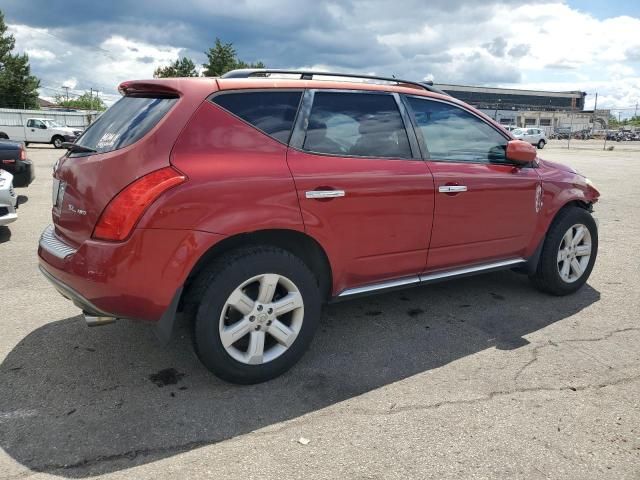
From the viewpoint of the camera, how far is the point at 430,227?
3643 millimetres

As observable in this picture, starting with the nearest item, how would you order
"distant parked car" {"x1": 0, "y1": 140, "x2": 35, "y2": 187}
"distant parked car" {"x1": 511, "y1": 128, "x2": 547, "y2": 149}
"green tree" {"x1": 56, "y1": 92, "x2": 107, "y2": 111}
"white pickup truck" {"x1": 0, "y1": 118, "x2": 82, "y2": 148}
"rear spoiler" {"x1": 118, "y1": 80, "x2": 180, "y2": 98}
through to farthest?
"rear spoiler" {"x1": 118, "y1": 80, "x2": 180, "y2": 98} < "distant parked car" {"x1": 0, "y1": 140, "x2": 35, "y2": 187} < "white pickup truck" {"x1": 0, "y1": 118, "x2": 82, "y2": 148} < "distant parked car" {"x1": 511, "y1": 128, "x2": 547, "y2": 149} < "green tree" {"x1": 56, "y1": 92, "x2": 107, "y2": 111}

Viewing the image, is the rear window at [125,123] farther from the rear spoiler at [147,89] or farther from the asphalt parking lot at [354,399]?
the asphalt parking lot at [354,399]

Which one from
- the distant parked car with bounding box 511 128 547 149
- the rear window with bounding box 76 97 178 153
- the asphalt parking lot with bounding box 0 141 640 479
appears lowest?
the asphalt parking lot with bounding box 0 141 640 479

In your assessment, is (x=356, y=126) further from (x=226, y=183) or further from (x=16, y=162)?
(x=16, y=162)

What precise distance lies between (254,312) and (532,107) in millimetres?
112932

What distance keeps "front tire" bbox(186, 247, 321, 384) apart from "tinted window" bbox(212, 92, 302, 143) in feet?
2.35

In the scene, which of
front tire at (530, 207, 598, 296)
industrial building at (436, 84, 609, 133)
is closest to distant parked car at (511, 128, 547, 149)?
front tire at (530, 207, 598, 296)

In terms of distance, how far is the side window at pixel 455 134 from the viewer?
148 inches

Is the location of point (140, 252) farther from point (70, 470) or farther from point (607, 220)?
point (607, 220)

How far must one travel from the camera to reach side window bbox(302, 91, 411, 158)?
323 cm

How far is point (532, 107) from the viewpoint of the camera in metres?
104

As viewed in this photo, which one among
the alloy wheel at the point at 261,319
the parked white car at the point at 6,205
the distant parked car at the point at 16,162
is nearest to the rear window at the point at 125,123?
the alloy wheel at the point at 261,319

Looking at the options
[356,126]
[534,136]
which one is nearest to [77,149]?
[356,126]

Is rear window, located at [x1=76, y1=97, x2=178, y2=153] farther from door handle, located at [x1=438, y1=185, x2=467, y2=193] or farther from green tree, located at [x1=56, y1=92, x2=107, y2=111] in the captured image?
green tree, located at [x1=56, y1=92, x2=107, y2=111]
